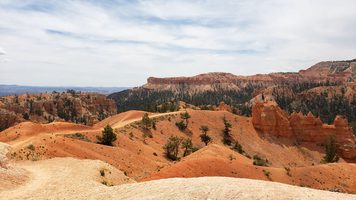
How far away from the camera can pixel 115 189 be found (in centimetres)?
2170

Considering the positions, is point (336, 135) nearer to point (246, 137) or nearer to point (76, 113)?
point (246, 137)

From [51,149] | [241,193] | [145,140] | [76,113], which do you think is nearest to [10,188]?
Answer: [51,149]

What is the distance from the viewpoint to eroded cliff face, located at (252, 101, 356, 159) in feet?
266

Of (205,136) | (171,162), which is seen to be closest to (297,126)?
(205,136)

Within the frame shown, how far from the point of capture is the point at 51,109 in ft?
426

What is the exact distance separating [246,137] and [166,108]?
25145mm

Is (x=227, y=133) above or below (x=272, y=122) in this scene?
below

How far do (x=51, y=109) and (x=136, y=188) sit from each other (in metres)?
117

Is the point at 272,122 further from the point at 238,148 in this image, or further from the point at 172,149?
the point at 172,149

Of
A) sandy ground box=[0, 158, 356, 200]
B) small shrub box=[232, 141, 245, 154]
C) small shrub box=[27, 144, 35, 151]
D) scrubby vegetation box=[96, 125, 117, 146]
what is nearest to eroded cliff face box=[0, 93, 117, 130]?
small shrub box=[232, 141, 245, 154]

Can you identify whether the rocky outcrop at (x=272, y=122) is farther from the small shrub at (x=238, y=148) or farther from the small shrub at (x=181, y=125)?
the small shrub at (x=181, y=125)

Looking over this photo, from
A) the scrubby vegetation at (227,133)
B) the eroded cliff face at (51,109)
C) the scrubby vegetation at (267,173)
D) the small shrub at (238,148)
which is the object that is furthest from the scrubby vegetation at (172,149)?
the eroded cliff face at (51,109)

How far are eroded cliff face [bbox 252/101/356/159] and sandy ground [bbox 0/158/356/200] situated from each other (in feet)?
190

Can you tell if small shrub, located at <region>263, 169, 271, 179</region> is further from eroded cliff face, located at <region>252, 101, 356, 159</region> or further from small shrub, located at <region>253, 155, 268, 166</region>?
eroded cliff face, located at <region>252, 101, 356, 159</region>
